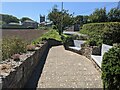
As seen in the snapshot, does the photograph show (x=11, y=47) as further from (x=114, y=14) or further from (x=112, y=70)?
(x=114, y=14)

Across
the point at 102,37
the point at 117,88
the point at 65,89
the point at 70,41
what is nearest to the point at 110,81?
the point at 117,88

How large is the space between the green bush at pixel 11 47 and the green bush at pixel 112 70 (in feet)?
13.7

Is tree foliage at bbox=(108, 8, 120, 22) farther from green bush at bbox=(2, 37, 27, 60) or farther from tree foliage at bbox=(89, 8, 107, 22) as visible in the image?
green bush at bbox=(2, 37, 27, 60)

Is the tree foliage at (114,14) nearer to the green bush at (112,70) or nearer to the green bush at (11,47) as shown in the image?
the green bush at (11,47)

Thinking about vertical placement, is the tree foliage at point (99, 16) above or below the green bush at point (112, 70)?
above

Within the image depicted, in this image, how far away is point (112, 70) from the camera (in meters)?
5.49

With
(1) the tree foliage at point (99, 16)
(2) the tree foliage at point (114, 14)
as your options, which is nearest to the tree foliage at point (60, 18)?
(1) the tree foliage at point (99, 16)

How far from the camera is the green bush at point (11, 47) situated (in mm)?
8961

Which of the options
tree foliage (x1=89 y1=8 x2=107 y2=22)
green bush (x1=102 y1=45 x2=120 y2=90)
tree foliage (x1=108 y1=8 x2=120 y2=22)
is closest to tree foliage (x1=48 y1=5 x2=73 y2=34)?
tree foliage (x1=89 y1=8 x2=107 y2=22)

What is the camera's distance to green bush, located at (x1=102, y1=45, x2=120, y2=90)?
212 inches

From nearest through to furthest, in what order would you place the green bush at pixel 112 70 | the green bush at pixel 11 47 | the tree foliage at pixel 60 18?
the green bush at pixel 112 70 < the green bush at pixel 11 47 < the tree foliage at pixel 60 18

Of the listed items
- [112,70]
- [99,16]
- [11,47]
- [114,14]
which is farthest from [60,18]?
[112,70]

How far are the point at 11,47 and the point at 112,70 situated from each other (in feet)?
17.8

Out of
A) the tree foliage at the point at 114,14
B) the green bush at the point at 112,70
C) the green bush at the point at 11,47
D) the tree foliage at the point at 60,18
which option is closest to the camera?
the green bush at the point at 112,70
